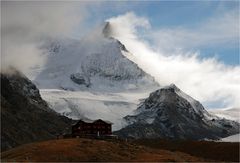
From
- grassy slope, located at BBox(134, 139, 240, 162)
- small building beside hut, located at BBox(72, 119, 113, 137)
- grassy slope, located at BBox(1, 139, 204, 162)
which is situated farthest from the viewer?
small building beside hut, located at BBox(72, 119, 113, 137)

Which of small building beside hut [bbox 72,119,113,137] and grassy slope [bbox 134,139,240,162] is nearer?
grassy slope [bbox 134,139,240,162]

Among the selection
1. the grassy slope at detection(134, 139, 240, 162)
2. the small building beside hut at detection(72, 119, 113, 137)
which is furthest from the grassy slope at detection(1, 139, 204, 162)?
the small building beside hut at detection(72, 119, 113, 137)

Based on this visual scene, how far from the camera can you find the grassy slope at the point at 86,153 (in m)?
104

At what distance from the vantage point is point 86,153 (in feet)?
351

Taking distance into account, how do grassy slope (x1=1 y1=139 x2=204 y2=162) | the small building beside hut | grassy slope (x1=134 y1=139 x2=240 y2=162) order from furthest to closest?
the small building beside hut → grassy slope (x1=134 y1=139 x2=240 y2=162) → grassy slope (x1=1 y1=139 x2=204 y2=162)

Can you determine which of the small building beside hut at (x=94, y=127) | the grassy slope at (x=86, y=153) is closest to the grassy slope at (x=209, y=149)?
the grassy slope at (x=86, y=153)

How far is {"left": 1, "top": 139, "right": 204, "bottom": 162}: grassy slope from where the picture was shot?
10362 centimetres

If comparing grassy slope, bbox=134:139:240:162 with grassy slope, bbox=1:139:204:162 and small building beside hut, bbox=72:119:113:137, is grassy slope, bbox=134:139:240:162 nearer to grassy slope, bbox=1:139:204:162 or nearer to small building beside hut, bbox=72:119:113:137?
grassy slope, bbox=1:139:204:162

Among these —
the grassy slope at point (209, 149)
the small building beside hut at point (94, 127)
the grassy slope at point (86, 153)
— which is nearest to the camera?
the grassy slope at point (86, 153)

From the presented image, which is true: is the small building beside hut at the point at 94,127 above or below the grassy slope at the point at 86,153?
above

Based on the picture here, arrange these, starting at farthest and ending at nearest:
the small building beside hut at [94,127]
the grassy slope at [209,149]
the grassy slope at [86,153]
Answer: the small building beside hut at [94,127]
the grassy slope at [209,149]
the grassy slope at [86,153]

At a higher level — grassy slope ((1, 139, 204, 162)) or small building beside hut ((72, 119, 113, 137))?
small building beside hut ((72, 119, 113, 137))

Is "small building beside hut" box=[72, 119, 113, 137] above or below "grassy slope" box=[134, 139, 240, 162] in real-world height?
above

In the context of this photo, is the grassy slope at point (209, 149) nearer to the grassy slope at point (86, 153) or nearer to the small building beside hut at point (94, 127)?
the grassy slope at point (86, 153)
